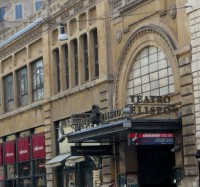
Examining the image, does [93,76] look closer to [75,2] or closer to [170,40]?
[75,2]

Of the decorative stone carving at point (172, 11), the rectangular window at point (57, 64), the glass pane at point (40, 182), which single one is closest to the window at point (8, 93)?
the glass pane at point (40, 182)

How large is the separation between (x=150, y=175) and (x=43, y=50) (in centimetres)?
1322

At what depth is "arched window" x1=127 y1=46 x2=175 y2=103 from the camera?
108 ft

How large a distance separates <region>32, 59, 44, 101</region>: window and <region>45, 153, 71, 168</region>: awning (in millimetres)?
5730

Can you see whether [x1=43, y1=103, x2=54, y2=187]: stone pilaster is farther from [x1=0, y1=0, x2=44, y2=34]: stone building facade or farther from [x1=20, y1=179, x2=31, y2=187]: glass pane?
[x1=0, y1=0, x2=44, y2=34]: stone building facade

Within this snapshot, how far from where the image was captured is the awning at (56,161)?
40688 millimetres

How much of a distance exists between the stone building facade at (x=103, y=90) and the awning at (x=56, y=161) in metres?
0.13

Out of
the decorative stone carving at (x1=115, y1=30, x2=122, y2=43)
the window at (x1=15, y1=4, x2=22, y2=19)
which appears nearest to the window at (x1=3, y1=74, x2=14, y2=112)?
→ the decorative stone carving at (x1=115, y1=30, x2=122, y2=43)

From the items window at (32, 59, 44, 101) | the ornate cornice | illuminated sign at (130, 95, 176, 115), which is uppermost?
the ornate cornice

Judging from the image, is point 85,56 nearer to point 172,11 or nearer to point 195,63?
point 172,11

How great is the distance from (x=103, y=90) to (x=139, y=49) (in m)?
3.86

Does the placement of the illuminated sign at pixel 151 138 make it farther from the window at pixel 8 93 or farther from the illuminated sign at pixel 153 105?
the window at pixel 8 93

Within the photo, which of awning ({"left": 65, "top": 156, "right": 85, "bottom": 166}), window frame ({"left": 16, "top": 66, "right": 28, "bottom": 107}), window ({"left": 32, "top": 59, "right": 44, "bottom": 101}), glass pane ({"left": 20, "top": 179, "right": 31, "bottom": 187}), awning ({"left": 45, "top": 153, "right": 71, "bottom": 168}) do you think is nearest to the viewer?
awning ({"left": 65, "top": 156, "right": 85, "bottom": 166})

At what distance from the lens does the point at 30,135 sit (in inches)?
1891
